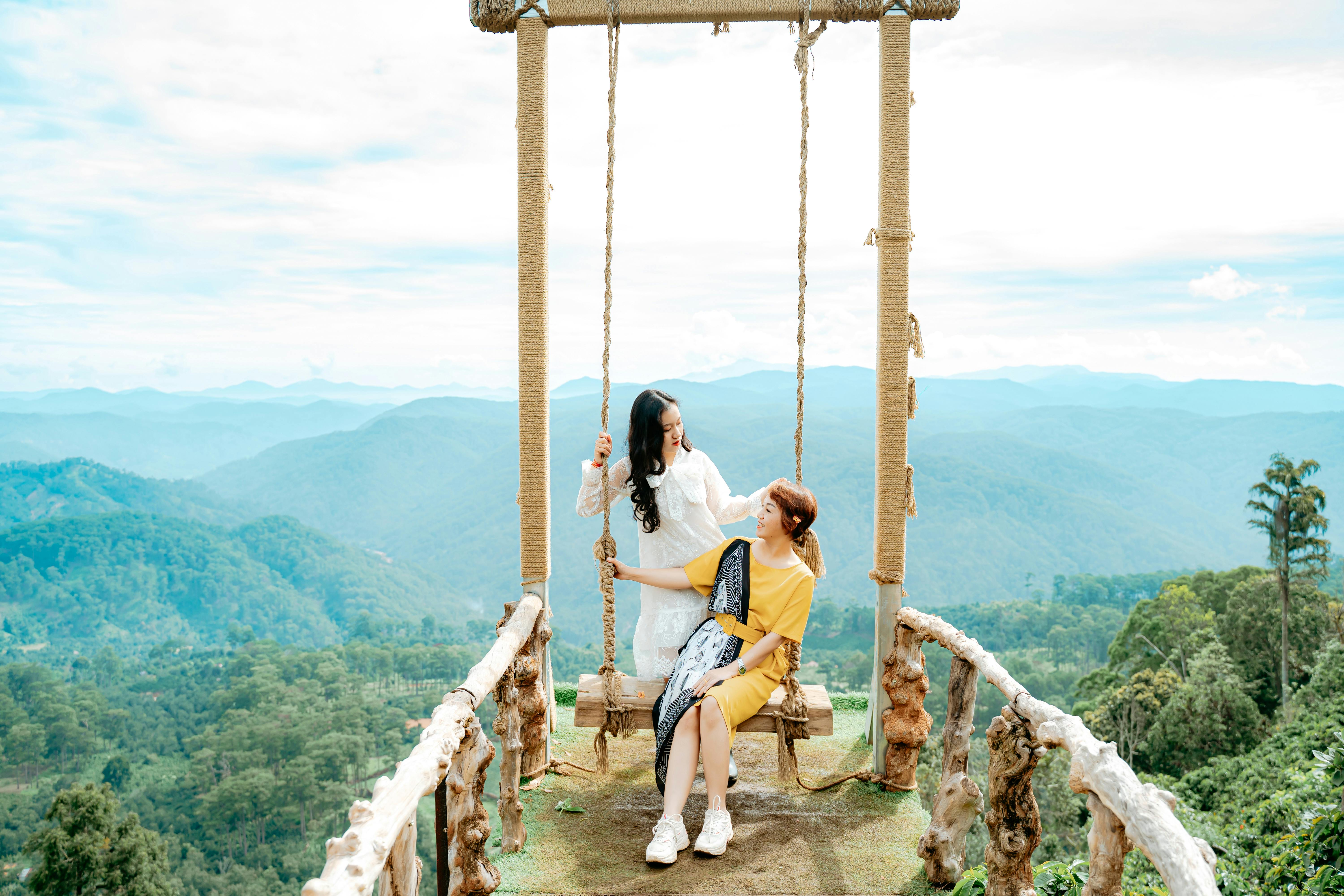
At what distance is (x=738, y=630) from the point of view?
121 inches

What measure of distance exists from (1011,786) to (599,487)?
5.74 feet

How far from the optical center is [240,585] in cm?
6888

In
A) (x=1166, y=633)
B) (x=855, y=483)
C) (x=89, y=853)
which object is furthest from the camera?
(x=855, y=483)

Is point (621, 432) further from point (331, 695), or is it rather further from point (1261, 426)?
point (1261, 426)

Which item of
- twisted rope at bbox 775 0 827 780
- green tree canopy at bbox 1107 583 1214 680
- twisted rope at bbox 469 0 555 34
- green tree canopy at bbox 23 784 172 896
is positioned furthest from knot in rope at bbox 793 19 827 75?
green tree canopy at bbox 1107 583 1214 680

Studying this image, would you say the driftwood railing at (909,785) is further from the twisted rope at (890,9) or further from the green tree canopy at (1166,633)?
the green tree canopy at (1166,633)

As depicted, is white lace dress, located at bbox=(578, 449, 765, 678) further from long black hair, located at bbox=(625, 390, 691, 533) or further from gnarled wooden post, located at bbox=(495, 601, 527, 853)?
gnarled wooden post, located at bbox=(495, 601, 527, 853)

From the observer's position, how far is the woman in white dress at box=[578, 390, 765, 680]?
331 centimetres

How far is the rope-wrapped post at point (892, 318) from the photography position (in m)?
3.52

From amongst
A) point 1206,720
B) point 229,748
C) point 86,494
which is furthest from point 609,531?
point 86,494

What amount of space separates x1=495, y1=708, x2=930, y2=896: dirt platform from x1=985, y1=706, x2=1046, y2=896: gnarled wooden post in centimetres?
36

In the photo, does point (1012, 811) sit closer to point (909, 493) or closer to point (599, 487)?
point (909, 493)

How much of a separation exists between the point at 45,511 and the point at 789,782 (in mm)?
91718

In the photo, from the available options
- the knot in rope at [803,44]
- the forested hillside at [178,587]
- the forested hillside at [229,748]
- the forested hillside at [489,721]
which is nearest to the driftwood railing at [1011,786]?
the forested hillside at [489,721]
